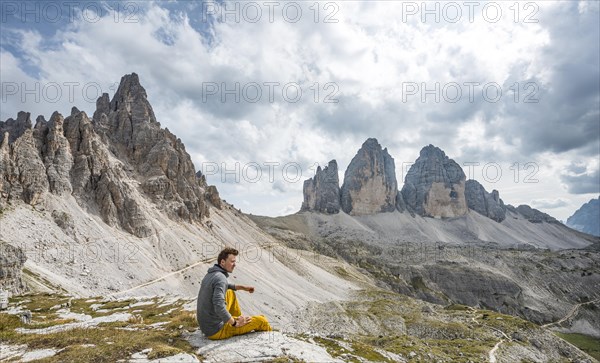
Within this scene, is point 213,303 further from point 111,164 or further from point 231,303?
point 111,164

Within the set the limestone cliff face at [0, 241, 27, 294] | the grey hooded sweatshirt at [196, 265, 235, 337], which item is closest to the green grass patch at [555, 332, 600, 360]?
the grey hooded sweatshirt at [196, 265, 235, 337]

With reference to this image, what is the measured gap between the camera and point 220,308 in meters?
10.7

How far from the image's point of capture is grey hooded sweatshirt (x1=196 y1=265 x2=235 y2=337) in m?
10.8

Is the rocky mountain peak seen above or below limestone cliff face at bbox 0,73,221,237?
above

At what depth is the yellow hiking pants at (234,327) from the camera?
11398mm

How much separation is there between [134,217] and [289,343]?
259ft

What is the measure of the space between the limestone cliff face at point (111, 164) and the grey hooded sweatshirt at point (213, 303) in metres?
68.3

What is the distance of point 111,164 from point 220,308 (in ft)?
311

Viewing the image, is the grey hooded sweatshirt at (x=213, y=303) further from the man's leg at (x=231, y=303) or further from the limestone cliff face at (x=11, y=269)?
the limestone cliff face at (x=11, y=269)

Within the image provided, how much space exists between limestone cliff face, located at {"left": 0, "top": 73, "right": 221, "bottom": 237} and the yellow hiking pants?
224 feet

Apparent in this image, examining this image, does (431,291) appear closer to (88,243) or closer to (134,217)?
(134,217)

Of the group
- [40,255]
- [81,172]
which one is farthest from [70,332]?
[81,172]

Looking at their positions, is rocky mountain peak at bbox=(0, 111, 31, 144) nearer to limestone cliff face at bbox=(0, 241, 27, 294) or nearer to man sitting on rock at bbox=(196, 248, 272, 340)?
limestone cliff face at bbox=(0, 241, 27, 294)

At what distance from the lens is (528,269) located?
151 m
